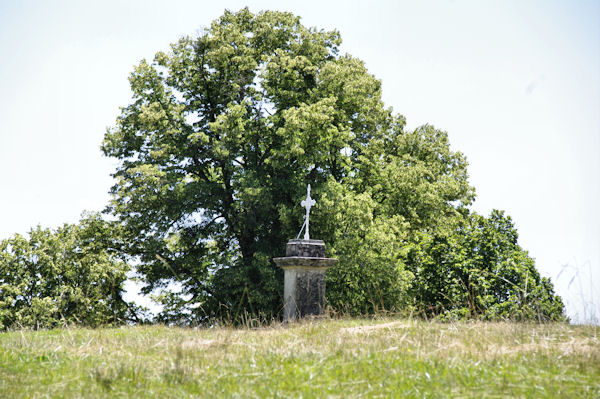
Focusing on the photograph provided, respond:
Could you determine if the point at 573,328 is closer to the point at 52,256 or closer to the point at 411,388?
the point at 411,388

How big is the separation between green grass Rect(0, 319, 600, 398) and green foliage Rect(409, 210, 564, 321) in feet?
14.2

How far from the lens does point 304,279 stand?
1153 centimetres

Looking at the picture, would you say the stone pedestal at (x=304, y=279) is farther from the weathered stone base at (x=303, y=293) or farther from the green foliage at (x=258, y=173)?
the green foliage at (x=258, y=173)

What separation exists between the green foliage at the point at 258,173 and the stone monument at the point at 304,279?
5716 mm

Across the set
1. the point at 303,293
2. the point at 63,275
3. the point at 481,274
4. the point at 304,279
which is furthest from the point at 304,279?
the point at 63,275

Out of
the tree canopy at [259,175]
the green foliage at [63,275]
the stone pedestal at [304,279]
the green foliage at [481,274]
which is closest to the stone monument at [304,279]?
the stone pedestal at [304,279]

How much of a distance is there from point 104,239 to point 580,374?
18258 millimetres

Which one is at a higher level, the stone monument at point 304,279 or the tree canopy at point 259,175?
the tree canopy at point 259,175

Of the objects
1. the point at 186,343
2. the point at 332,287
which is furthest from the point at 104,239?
the point at 186,343

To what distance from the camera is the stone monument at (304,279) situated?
37.6 feet

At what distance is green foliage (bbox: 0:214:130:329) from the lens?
18.7 metres

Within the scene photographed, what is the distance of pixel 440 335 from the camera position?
7855 mm

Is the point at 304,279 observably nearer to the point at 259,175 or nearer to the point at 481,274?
the point at 481,274

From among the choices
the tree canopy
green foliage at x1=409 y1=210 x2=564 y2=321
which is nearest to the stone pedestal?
green foliage at x1=409 y1=210 x2=564 y2=321
